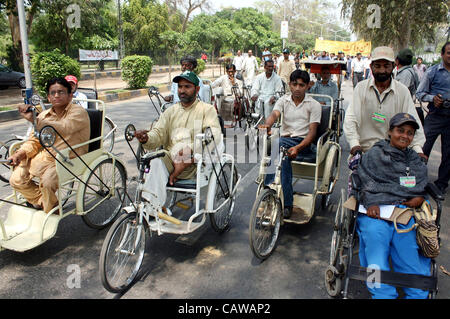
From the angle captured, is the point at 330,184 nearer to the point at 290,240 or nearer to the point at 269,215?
the point at 290,240

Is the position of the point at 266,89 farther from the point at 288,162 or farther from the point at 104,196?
the point at 104,196

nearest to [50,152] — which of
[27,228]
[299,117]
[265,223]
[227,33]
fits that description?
[27,228]

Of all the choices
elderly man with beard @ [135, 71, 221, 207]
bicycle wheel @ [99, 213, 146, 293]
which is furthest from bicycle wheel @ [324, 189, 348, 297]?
bicycle wheel @ [99, 213, 146, 293]

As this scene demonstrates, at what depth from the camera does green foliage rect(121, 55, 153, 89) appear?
52.4 ft

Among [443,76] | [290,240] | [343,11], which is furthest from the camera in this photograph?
[343,11]

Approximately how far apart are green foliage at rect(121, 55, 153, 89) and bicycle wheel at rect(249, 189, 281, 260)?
13778mm

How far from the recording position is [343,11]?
1961cm

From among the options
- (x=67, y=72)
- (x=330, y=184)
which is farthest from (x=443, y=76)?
(x=67, y=72)

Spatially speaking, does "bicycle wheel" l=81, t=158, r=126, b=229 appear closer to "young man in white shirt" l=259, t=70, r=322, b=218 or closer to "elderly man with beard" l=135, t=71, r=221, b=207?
"elderly man with beard" l=135, t=71, r=221, b=207

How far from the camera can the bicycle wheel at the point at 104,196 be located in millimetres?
3957

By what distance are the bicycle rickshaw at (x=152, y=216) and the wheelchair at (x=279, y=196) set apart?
43cm

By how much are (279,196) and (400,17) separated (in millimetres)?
17083

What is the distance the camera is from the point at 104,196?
4137 millimetres
